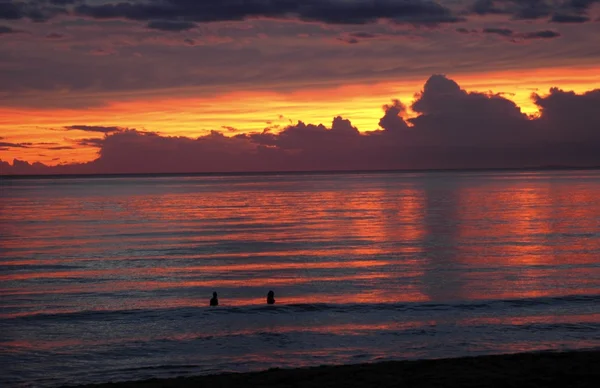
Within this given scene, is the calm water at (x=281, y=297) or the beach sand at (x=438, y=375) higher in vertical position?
the beach sand at (x=438, y=375)

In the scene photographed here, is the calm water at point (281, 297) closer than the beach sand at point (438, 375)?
No

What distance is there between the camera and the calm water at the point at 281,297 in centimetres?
2088

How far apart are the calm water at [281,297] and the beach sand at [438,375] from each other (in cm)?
261

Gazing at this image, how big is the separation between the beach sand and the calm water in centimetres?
261

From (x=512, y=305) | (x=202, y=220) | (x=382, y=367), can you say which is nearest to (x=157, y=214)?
(x=202, y=220)

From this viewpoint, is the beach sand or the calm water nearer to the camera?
the beach sand

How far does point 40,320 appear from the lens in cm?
2534

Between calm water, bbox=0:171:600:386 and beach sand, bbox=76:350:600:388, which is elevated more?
beach sand, bbox=76:350:600:388

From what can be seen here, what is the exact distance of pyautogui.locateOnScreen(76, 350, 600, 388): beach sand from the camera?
15227 mm

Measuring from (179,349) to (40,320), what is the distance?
280 inches

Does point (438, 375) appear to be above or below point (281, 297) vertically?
above

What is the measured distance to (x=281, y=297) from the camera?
30.0m

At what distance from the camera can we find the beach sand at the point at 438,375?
1523 centimetres

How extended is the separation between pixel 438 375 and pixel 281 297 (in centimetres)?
1463
